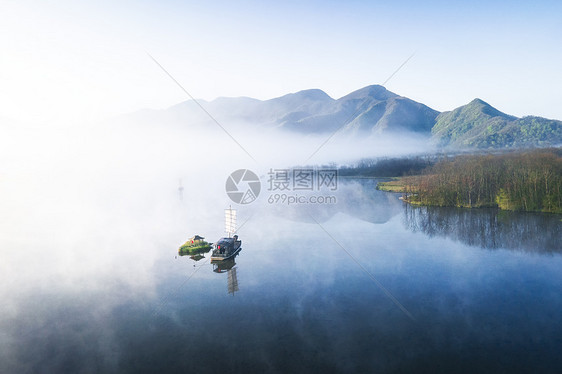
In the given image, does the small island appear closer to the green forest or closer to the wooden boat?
the wooden boat

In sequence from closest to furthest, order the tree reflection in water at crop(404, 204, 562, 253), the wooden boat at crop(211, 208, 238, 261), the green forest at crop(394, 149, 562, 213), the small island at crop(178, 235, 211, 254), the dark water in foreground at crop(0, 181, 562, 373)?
the dark water in foreground at crop(0, 181, 562, 373), the wooden boat at crop(211, 208, 238, 261), the small island at crop(178, 235, 211, 254), the tree reflection in water at crop(404, 204, 562, 253), the green forest at crop(394, 149, 562, 213)

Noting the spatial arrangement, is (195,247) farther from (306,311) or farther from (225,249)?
(306,311)

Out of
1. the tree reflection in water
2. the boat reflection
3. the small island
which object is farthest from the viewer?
the tree reflection in water

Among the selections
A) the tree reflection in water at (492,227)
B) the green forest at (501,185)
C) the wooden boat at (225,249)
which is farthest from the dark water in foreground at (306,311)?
the green forest at (501,185)

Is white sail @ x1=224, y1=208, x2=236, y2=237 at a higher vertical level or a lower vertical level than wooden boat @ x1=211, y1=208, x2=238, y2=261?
higher

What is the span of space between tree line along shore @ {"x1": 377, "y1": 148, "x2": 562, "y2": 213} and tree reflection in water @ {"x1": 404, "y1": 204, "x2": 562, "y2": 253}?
13.6 ft

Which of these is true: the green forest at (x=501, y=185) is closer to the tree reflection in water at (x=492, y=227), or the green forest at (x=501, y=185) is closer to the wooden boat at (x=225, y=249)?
the tree reflection in water at (x=492, y=227)

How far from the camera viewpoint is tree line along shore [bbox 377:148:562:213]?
232ft

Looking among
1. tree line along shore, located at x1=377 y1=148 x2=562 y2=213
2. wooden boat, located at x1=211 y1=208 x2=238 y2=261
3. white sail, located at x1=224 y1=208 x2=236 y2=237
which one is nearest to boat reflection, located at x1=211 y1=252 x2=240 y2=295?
wooden boat, located at x1=211 y1=208 x2=238 y2=261

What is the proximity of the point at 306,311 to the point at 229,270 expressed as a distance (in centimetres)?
1428

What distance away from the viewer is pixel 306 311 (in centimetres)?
3106

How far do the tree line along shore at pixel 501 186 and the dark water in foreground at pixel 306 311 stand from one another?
21388mm

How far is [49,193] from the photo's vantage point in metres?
128

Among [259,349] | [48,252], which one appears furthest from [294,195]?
[259,349]
